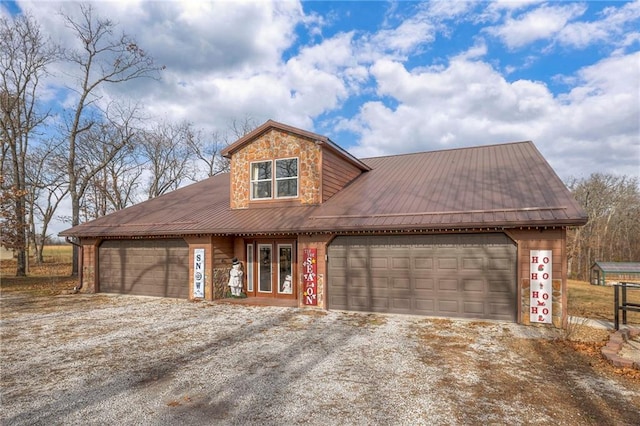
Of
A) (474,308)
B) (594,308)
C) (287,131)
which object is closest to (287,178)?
(287,131)

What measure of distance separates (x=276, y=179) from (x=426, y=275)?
6437 millimetres

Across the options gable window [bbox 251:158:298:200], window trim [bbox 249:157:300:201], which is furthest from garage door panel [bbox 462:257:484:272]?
gable window [bbox 251:158:298:200]

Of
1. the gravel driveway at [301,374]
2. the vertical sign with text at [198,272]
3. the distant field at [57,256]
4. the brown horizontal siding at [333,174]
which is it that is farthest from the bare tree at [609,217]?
the distant field at [57,256]

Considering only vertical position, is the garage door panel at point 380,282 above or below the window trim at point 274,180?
below

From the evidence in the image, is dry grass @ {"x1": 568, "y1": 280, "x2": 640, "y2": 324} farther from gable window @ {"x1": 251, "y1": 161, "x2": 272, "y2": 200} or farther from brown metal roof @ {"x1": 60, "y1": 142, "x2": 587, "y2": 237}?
gable window @ {"x1": 251, "y1": 161, "x2": 272, "y2": 200}

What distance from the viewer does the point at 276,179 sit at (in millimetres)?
13445

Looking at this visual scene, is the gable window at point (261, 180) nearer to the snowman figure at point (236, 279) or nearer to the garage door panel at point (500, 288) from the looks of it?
the snowman figure at point (236, 279)

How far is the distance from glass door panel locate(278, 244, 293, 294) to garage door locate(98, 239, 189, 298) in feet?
11.3

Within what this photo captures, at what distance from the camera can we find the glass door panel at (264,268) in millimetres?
13195

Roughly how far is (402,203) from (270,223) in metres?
4.28

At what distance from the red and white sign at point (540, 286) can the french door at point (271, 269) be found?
722cm

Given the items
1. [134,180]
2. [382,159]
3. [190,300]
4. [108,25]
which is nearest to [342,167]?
[382,159]

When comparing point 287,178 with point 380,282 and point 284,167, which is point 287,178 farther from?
point 380,282

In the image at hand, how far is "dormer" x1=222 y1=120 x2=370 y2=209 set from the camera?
504 inches
